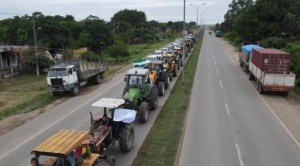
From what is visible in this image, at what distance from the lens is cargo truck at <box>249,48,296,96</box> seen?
2181cm

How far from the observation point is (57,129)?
51.8ft

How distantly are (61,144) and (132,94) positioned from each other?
8297 millimetres

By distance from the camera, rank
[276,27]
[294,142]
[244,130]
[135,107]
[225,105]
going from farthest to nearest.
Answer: [276,27]
[225,105]
[135,107]
[244,130]
[294,142]

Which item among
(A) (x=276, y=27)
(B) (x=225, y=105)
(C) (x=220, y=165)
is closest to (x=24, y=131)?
(C) (x=220, y=165)

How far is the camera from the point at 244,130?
14898 millimetres

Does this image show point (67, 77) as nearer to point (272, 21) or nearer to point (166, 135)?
point (166, 135)

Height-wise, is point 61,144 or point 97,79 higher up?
point 61,144

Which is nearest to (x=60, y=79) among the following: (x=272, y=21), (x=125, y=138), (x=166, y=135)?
(x=166, y=135)

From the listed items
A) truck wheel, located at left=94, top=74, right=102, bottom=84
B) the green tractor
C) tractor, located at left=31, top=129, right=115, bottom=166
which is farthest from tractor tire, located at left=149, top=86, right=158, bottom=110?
truck wheel, located at left=94, top=74, right=102, bottom=84

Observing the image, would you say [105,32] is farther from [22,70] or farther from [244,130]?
[244,130]

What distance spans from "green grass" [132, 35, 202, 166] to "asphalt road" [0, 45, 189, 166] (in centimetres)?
36

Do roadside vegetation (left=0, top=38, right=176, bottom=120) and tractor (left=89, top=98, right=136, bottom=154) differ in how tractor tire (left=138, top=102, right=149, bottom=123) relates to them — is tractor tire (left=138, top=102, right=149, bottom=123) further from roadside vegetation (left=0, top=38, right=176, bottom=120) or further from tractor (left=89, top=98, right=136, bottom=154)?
roadside vegetation (left=0, top=38, right=176, bottom=120)

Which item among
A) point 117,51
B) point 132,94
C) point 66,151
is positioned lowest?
point 132,94

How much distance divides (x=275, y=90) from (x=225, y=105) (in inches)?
196
